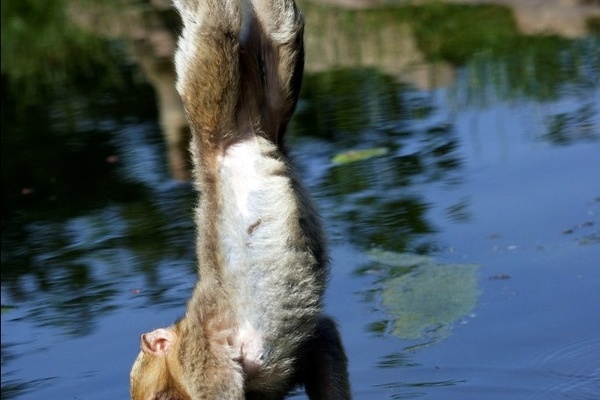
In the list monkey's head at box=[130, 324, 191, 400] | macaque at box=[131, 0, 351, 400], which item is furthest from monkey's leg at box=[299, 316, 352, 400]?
monkey's head at box=[130, 324, 191, 400]

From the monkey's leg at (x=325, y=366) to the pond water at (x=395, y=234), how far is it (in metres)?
0.57

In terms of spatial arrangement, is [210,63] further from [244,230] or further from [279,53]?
[244,230]

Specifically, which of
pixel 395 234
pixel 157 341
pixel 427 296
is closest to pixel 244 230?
pixel 157 341

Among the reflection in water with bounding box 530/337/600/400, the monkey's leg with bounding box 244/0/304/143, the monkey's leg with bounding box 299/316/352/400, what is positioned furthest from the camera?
the reflection in water with bounding box 530/337/600/400

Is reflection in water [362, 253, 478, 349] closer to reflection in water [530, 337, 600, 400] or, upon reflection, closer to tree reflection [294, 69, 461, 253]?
tree reflection [294, 69, 461, 253]

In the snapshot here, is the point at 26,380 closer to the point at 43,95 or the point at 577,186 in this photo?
the point at 577,186

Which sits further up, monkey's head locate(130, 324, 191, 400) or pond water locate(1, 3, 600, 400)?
monkey's head locate(130, 324, 191, 400)

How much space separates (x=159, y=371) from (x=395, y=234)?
268cm

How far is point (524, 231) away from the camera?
732 cm

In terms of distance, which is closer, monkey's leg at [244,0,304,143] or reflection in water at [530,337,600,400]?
monkey's leg at [244,0,304,143]

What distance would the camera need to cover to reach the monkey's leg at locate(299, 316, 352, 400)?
5.44 metres

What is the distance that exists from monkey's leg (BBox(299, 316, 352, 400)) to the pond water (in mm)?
574

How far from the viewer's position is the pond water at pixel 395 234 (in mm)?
6250

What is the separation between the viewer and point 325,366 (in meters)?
5.48
